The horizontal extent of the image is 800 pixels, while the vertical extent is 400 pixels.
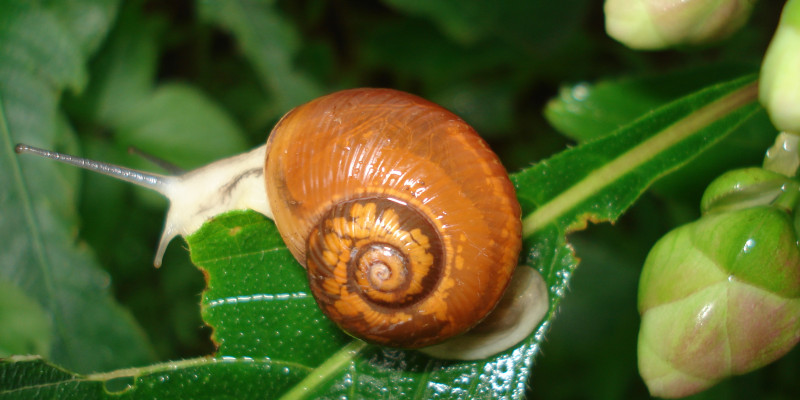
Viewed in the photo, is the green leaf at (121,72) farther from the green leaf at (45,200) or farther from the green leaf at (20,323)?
the green leaf at (20,323)

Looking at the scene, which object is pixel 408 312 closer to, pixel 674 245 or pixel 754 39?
pixel 674 245

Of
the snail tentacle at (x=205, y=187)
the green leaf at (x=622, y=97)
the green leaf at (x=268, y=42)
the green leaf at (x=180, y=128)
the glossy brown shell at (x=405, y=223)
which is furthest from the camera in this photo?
the green leaf at (x=268, y=42)

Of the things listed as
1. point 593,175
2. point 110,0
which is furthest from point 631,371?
point 110,0

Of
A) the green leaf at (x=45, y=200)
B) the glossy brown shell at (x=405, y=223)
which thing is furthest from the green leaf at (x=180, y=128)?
the glossy brown shell at (x=405, y=223)

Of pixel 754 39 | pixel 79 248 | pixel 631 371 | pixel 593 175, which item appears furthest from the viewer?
pixel 754 39

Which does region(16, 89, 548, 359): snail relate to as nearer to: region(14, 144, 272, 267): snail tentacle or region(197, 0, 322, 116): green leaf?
region(14, 144, 272, 267): snail tentacle
